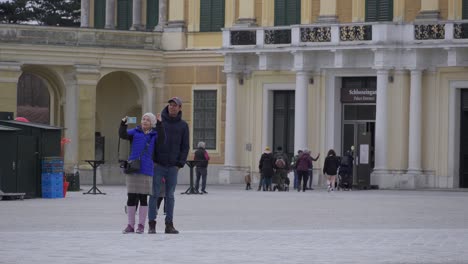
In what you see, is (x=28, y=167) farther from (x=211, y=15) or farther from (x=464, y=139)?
(x=211, y=15)

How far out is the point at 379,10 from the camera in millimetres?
57219

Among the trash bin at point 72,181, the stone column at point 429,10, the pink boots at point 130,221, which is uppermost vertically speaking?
the stone column at point 429,10

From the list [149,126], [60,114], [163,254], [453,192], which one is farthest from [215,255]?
[60,114]

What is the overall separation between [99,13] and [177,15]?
5369 millimetres

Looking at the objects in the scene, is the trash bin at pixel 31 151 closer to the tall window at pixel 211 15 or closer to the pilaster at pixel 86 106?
the pilaster at pixel 86 106

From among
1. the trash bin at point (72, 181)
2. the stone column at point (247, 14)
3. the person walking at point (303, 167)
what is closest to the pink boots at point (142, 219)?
the trash bin at point (72, 181)

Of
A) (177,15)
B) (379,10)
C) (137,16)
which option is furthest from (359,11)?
(137,16)

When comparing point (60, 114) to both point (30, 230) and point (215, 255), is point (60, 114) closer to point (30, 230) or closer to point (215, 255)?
point (30, 230)

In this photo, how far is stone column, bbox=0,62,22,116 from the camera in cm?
5794

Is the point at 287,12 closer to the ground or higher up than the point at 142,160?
higher up

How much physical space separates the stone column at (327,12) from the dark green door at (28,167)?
20136 mm

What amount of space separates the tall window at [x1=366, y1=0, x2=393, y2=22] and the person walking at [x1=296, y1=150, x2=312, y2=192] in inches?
280

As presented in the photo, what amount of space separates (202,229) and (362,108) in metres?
32.8

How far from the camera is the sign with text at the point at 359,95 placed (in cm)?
5728
